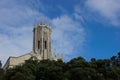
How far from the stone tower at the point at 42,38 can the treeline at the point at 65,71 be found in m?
47.1

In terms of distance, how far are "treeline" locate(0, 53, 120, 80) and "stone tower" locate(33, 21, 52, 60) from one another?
47099 mm

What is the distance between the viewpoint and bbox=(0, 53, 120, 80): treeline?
115ft

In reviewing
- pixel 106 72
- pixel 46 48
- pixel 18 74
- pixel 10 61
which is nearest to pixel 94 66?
A: pixel 106 72

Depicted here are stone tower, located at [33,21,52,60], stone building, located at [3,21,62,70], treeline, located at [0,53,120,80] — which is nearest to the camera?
treeline, located at [0,53,120,80]

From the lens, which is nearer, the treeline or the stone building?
the treeline

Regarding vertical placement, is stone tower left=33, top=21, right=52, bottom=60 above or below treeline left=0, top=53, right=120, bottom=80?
above

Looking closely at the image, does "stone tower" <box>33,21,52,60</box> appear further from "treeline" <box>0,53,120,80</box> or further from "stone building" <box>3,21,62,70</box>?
"treeline" <box>0,53,120,80</box>

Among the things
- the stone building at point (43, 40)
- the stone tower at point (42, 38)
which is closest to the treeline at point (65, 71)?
the stone building at point (43, 40)

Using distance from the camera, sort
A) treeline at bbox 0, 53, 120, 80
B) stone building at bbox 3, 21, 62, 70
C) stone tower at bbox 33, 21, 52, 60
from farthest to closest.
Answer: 1. stone tower at bbox 33, 21, 52, 60
2. stone building at bbox 3, 21, 62, 70
3. treeline at bbox 0, 53, 120, 80

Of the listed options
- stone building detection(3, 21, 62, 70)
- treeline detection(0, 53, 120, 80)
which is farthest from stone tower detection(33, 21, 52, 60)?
treeline detection(0, 53, 120, 80)

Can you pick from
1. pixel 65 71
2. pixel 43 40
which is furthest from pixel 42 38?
pixel 65 71

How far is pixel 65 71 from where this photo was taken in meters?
37.1

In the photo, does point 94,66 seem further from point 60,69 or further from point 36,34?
point 36,34

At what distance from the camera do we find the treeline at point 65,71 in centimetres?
3506
